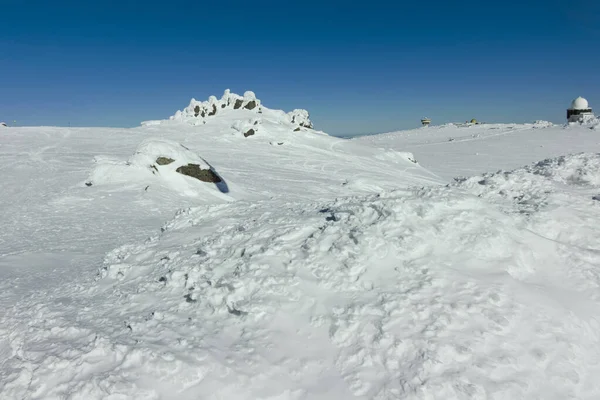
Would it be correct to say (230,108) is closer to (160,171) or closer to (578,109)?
(160,171)

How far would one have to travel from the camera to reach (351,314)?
5160 millimetres

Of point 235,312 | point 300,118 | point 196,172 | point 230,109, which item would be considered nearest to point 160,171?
point 196,172

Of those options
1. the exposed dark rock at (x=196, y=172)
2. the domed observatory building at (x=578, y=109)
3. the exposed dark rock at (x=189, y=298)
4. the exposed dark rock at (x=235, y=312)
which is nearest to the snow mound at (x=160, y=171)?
the exposed dark rock at (x=196, y=172)

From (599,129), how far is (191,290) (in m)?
56.1

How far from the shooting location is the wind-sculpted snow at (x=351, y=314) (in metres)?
4.29

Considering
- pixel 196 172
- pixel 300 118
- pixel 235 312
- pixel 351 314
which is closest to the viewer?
pixel 351 314

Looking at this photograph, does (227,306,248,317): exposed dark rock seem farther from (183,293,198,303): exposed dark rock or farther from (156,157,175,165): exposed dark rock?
(156,157,175,165): exposed dark rock

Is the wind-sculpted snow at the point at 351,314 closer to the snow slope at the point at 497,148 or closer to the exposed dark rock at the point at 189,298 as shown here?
the exposed dark rock at the point at 189,298

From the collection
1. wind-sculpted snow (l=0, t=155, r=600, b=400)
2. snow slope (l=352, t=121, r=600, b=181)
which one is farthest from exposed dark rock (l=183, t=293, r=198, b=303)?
snow slope (l=352, t=121, r=600, b=181)

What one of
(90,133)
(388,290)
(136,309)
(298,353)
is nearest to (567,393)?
(388,290)

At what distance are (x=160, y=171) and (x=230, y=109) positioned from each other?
36.0 metres

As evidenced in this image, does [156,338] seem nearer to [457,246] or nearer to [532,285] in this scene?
[457,246]

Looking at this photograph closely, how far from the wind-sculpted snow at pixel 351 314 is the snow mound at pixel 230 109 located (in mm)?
41360

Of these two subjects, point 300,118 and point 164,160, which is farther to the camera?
point 300,118
